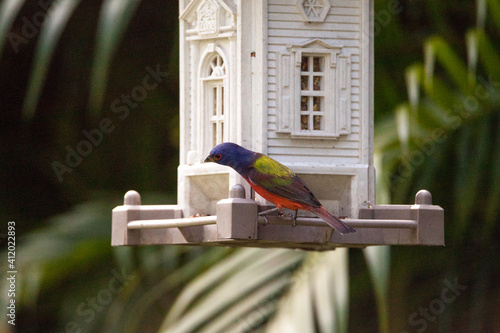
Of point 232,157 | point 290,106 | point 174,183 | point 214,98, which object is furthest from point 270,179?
point 174,183

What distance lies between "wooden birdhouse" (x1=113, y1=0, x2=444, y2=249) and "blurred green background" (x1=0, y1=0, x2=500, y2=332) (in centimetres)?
74

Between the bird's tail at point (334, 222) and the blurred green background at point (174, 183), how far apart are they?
1.14 m

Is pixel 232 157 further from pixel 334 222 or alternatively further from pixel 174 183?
pixel 174 183

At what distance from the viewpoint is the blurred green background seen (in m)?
6.42

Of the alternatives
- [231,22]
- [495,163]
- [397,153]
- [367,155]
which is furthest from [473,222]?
[231,22]

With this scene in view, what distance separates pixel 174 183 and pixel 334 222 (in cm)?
388

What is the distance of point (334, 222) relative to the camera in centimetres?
461

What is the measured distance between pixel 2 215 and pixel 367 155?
4.40 metres

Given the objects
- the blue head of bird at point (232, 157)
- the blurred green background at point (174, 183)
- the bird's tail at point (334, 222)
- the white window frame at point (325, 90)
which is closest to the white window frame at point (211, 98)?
the white window frame at point (325, 90)

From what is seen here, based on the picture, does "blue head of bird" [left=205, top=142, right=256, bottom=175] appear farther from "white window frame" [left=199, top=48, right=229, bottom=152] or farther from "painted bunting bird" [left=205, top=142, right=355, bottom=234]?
"white window frame" [left=199, top=48, right=229, bottom=152]

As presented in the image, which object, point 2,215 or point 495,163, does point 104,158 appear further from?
point 495,163

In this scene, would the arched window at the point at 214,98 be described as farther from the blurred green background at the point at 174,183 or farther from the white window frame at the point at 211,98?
the blurred green background at the point at 174,183

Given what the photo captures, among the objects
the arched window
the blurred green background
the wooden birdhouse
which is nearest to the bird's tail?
the wooden birdhouse

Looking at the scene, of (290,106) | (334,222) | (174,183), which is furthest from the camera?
(174,183)
